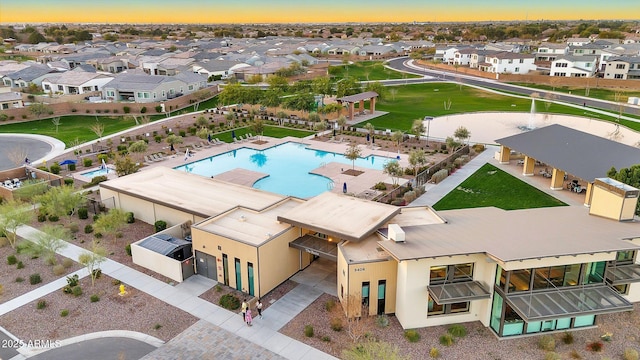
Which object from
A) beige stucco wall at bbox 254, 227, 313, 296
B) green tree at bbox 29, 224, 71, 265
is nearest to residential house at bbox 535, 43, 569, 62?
beige stucco wall at bbox 254, 227, 313, 296

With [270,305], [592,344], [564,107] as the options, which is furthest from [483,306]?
[564,107]

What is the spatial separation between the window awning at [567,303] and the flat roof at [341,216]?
7.93 m

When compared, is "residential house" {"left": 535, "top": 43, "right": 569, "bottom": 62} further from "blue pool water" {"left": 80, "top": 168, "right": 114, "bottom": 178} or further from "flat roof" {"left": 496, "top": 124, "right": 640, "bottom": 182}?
"blue pool water" {"left": 80, "top": 168, "right": 114, "bottom": 178}

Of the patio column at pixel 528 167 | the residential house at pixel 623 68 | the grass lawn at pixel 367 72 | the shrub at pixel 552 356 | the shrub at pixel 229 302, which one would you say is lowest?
the shrub at pixel 229 302

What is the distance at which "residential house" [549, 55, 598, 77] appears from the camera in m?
97.8

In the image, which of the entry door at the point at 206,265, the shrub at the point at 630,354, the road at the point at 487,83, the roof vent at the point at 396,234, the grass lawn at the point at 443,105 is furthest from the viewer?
the road at the point at 487,83

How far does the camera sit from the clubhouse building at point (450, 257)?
20.3m

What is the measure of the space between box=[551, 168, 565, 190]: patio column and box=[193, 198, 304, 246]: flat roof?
76.8ft

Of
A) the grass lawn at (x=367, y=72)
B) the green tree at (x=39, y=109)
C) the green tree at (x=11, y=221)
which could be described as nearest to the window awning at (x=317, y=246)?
the green tree at (x=11, y=221)

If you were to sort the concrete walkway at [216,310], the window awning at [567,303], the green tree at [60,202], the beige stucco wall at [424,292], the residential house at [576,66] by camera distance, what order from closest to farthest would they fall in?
the window awning at [567,303], the concrete walkway at [216,310], the beige stucco wall at [424,292], the green tree at [60,202], the residential house at [576,66]

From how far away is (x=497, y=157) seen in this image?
46.9 meters

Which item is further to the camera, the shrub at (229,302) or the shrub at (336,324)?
the shrub at (229,302)

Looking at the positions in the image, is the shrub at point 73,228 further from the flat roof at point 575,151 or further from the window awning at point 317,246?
the flat roof at point 575,151

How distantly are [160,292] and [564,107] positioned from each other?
71.7 meters
